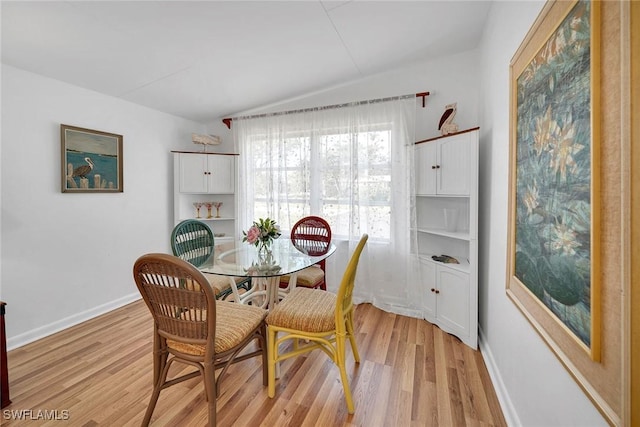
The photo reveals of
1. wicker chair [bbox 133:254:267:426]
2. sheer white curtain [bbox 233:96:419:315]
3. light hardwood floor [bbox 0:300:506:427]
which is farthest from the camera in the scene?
sheer white curtain [bbox 233:96:419:315]

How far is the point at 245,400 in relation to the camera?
165cm

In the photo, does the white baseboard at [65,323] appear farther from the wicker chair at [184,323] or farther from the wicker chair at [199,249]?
the wicker chair at [184,323]

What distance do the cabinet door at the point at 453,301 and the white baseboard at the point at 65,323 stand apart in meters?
3.51

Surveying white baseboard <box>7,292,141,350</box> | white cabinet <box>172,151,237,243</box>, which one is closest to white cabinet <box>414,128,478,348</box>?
white cabinet <box>172,151,237,243</box>

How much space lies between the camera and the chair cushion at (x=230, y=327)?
1.38 meters

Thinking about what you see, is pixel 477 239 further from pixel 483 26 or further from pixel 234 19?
pixel 234 19

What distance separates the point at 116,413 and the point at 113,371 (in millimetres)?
490

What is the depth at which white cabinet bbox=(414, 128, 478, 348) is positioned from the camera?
218 cm

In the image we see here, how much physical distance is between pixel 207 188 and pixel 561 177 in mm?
3661

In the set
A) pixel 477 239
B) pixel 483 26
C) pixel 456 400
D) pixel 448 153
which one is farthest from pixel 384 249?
pixel 483 26

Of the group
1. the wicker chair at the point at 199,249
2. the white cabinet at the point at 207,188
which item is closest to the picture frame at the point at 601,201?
the wicker chair at the point at 199,249

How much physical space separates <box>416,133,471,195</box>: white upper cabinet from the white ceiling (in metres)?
0.98

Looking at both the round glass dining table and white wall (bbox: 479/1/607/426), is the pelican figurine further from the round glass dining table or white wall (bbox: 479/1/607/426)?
white wall (bbox: 479/1/607/426)

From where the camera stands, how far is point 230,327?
4.93 ft
